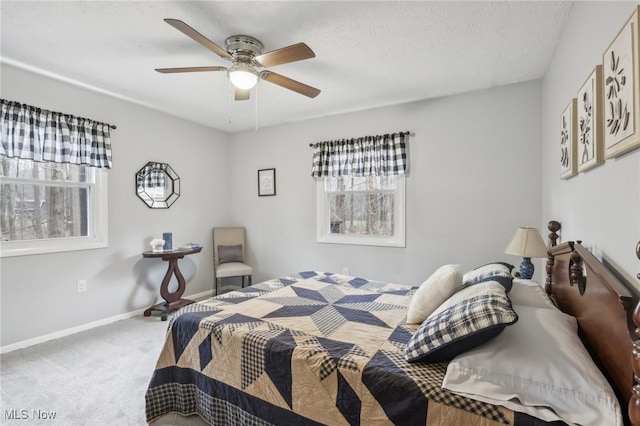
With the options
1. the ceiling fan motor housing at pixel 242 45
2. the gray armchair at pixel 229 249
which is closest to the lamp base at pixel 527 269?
the ceiling fan motor housing at pixel 242 45

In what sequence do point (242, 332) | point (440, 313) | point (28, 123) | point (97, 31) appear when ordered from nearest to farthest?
point (440, 313)
point (242, 332)
point (97, 31)
point (28, 123)

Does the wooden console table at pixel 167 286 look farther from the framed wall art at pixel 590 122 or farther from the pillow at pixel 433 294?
the framed wall art at pixel 590 122

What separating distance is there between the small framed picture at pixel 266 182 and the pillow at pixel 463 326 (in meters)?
3.42

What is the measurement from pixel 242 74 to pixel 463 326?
2.06 meters

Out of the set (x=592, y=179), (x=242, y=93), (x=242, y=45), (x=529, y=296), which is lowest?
(x=529, y=296)

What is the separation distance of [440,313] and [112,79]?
11.3 ft

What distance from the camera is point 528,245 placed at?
230 cm

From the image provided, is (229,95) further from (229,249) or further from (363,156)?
(229,249)

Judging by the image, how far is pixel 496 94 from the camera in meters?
3.05

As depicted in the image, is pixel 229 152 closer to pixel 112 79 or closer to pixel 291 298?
pixel 112 79

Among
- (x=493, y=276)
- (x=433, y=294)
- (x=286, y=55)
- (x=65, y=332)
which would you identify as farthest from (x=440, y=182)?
(x=65, y=332)

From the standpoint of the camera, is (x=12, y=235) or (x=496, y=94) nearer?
(x=12, y=235)

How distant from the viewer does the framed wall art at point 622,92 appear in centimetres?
99

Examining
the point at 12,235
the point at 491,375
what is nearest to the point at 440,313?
the point at 491,375
